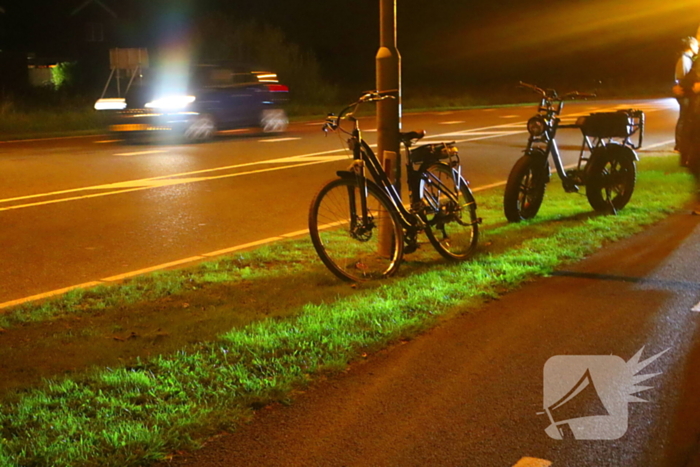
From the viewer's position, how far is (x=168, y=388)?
4.43 meters

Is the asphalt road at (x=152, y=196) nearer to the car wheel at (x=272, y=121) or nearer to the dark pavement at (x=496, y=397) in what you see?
the car wheel at (x=272, y=121)

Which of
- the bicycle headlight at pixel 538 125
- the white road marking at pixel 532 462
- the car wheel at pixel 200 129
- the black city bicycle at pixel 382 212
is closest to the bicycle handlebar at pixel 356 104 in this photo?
the black city bicycle at pixel 382 212

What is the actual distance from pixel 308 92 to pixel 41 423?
39.2 m

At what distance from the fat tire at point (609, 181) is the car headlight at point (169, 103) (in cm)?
1257

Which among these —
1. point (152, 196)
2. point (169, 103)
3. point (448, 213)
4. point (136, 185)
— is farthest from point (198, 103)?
point (448, 213)

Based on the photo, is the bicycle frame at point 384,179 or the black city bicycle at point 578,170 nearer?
the bicycle frame at point 384,179

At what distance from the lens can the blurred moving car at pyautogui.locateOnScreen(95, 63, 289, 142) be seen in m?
20.1

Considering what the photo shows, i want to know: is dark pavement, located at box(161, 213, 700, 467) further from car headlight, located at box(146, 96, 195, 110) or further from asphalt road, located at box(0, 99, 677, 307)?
car headlight, located at box(146, 96, 195, 110)

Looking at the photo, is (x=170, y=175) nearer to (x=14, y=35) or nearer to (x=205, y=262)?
(x=205, y=262)

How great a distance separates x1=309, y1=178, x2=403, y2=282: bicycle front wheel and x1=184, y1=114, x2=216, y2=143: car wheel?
13.9 m

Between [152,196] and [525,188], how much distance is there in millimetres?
4925
